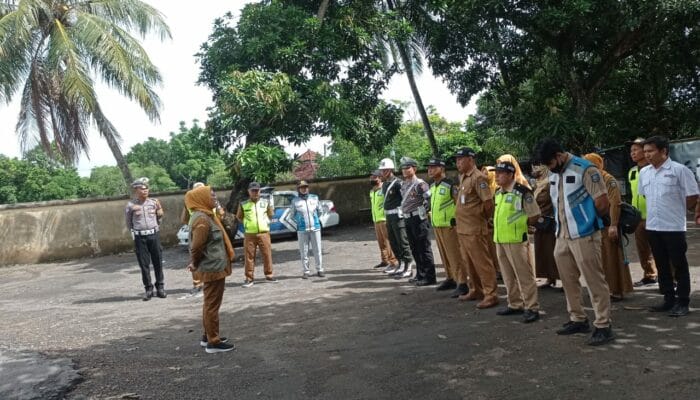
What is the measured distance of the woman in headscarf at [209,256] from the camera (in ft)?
17.4

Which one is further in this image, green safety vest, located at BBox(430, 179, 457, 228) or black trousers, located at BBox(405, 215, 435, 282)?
black trousers, located at BBox(405, 215, 435, 282)

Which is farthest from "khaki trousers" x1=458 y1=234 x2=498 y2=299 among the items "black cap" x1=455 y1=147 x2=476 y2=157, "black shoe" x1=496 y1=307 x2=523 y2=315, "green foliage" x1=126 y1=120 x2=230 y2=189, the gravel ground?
"green foliage" x1=126 y1=120 x2=230 y2=189

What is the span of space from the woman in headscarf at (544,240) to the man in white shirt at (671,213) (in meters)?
1.20

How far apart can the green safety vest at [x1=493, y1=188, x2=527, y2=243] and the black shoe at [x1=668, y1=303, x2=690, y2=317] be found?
59.2 inches

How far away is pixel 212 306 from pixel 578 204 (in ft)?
11.5

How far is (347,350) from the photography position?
16.9 ft

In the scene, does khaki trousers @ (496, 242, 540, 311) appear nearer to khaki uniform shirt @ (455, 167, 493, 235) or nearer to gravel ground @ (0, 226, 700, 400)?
gravel ground @ (0, 226, 700, 400)

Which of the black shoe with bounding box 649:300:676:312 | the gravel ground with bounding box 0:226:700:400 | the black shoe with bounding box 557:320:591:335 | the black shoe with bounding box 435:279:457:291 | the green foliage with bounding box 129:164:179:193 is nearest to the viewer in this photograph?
the gravel ground with bounding box 0:226:700:400

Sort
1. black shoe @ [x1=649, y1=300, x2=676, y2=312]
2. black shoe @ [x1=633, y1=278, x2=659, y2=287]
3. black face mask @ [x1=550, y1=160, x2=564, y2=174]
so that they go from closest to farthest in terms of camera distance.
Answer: black face mask @ [x1=550, y1=160, x2=564, y2=174], black shoe @ [x1=649, y1=300, x2=676, y2=312], black shoe @ [x1=633, y1=278, x2=659, y2=287]

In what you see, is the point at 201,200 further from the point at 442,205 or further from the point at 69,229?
the point at 69,229

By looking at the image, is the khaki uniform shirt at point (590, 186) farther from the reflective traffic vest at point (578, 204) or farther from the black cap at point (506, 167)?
the black cap at point (506, 167)

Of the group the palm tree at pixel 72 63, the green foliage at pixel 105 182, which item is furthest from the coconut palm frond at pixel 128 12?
the green foliage at pixel 105 182

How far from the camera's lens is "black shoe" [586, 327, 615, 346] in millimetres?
4629

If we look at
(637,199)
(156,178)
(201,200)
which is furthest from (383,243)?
(156,178)
